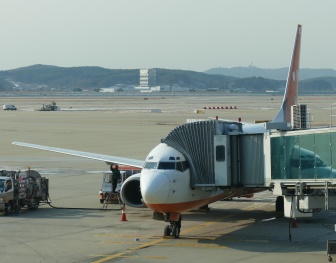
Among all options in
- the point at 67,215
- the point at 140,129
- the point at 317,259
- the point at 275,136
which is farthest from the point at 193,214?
the point at 140,129

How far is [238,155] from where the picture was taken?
30141 millimetres

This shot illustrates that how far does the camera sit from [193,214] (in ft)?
117

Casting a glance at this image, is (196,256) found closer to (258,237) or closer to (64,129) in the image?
(258,237)

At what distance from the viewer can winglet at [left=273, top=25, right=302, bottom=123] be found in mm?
40438

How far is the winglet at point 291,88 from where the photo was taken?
40438 millimetres

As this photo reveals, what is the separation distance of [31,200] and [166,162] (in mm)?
10409

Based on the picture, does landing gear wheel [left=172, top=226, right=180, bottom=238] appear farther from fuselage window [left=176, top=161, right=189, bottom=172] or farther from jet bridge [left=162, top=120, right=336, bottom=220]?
fuselage window [left=176, top=161, right=189, bottom=172]

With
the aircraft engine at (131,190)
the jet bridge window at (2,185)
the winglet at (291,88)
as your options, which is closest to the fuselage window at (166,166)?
the aircraft engine at (131,190)

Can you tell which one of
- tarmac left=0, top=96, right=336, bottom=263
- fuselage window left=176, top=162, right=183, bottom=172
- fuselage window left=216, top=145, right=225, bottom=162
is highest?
fuselage window left=216, top=145, right=225, bottom=162

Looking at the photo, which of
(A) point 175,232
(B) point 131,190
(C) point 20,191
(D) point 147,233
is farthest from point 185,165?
(C) point 20,191

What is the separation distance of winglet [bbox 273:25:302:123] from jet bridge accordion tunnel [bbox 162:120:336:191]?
9.86 metres

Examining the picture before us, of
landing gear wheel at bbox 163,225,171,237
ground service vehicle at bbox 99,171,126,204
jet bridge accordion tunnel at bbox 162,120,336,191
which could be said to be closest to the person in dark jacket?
ground service vehicle at bbox 99,171,126,204

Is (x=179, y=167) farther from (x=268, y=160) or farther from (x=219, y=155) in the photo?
(x=268, y=160)

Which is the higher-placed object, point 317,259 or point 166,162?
point 166,162
